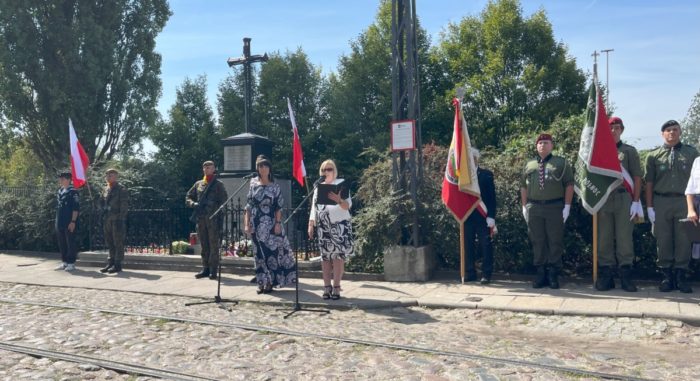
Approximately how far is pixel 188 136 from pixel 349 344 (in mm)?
31725

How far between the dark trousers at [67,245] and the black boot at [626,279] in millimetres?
10178

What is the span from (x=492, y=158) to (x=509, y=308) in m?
3.47

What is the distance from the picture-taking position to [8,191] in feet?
54.7

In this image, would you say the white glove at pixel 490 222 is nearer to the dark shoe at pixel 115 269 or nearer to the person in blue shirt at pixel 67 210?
the dark shoe at pixel 115 269

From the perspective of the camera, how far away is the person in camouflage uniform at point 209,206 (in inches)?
383

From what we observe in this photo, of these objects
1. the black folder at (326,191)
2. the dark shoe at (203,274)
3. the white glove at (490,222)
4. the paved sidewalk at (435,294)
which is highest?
the black folder at (326,191)

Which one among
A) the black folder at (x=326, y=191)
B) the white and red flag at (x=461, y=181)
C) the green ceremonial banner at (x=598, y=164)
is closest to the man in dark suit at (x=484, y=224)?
the white and red flag at (x=461, y=181)

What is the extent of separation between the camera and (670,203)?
7246 mm

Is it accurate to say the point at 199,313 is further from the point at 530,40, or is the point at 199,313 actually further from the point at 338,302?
the point at 530,40

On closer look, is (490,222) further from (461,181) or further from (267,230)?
(267,230)

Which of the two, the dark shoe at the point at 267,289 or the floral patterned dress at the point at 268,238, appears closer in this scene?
the floral patterned dress at the point at 268,238

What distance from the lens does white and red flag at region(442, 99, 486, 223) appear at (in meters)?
8.27

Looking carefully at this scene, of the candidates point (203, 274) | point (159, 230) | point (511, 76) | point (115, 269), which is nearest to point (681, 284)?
point (203, 274)

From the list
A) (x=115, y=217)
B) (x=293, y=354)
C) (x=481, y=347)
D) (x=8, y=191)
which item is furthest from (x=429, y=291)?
(x=8, y=191)
